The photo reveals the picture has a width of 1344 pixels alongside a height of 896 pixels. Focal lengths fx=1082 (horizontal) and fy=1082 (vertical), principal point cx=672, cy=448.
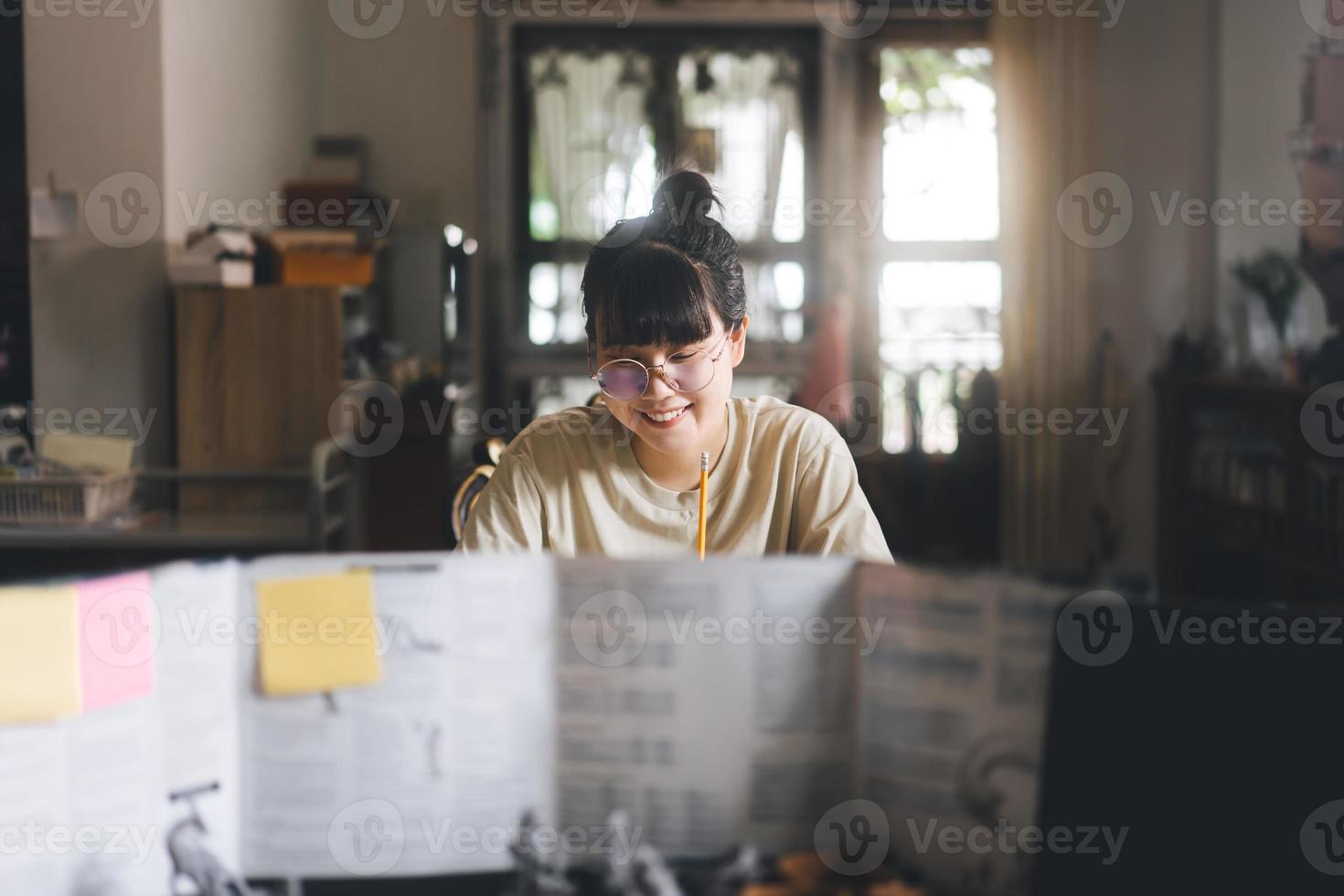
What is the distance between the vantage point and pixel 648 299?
1334 mm

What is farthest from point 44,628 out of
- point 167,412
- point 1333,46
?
point 1333,46

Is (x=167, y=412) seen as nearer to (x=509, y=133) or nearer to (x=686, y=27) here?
(x=509, y=133)

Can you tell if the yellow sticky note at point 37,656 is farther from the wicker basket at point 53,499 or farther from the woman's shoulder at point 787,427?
the wicker basket at point 53,499

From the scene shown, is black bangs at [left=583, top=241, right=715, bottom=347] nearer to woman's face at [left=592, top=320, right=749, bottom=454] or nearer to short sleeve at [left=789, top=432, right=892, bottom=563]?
woman's face at [left=592, top=320, right=749, bottom=454]

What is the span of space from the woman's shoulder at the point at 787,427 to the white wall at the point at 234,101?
2.13m

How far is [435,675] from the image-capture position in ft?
2.69

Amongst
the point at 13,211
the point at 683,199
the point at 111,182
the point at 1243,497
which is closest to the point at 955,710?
the point at 683,199

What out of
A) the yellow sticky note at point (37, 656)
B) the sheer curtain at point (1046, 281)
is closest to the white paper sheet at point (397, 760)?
the yellow sticky note at point (37, 656)

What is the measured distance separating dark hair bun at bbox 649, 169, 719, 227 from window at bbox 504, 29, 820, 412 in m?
3.12

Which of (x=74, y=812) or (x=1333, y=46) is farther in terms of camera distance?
(x=1333, y=46)

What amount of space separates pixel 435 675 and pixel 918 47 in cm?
445

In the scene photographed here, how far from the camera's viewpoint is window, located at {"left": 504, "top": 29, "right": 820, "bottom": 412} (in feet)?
15.2

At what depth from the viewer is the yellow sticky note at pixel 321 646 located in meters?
0.82

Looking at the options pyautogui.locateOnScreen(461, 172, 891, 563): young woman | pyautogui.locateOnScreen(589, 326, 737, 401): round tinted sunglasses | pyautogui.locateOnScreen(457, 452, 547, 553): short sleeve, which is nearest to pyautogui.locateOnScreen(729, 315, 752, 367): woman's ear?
pyautogui.locateOnScreen(461, 172, 891, 563): young woman
